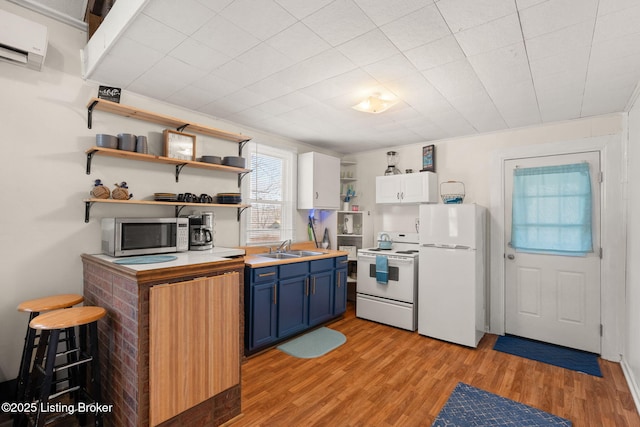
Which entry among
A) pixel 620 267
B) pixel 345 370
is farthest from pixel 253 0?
pixel 620 267

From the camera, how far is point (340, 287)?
13.2 feet

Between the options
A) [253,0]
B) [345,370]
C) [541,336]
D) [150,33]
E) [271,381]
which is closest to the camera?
[253,0]

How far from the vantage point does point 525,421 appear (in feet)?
6.81

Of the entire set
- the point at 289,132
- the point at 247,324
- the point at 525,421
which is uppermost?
the point at 289,132

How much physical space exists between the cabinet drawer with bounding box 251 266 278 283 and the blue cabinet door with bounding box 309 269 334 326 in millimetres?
574

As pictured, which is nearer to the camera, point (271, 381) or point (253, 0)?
point (253, 0)

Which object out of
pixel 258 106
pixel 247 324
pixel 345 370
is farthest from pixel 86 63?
pixel 345 370

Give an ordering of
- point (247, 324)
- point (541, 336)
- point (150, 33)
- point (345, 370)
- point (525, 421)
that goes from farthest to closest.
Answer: point (541, 336) → point (247, 324) → point (345, 370) → point (525, 421) → point (150, 33)

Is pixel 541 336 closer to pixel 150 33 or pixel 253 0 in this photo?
pixel 253 0

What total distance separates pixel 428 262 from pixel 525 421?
5.55 feet

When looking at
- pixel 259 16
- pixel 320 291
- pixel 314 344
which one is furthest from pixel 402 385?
pixel 259 16

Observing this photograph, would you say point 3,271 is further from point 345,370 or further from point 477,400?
point 477,400

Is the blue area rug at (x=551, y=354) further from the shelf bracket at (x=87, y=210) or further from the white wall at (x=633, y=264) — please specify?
the shelf bracket at (x=87, y=210)

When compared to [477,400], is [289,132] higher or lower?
higher
